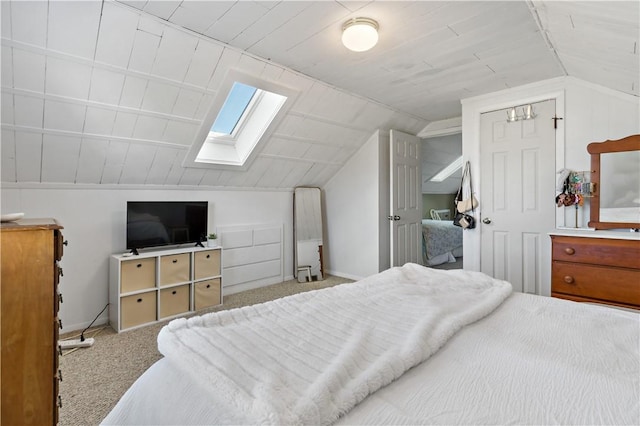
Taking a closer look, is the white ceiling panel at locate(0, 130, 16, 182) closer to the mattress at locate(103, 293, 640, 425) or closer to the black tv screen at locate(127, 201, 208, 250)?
the black tv screen at locate(127, 201, 208, 250)

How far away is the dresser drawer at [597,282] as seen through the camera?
2156mm

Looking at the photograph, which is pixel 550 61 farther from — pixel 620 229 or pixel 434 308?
pixel 434 308

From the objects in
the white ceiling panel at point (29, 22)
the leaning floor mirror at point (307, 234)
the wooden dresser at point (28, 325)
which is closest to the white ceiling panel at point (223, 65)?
the white ceiling panel at point (29, 22)

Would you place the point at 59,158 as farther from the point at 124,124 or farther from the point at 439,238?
the point at 439,238

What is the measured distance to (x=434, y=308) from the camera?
130 centimetres

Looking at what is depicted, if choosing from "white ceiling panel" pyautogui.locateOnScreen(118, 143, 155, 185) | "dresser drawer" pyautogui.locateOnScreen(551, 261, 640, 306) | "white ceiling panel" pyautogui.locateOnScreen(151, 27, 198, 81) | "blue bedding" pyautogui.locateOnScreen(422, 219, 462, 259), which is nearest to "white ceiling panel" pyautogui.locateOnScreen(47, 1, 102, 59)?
"white ceiling panel" pyautogui.locateOnScreen(151, 27, 198, 81)

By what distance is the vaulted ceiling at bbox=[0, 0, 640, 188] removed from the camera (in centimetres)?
191

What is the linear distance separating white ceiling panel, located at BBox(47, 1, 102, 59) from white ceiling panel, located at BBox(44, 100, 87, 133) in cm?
42

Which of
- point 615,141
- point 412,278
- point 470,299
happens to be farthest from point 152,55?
point 615,141

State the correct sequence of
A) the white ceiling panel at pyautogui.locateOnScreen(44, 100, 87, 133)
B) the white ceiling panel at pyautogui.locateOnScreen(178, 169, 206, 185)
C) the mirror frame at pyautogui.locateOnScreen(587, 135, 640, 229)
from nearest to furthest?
the white ceiling panel at pyautogui.locateOnScreen(44, 100, 87, 133), the mirror frame at pyautogui.locateOnScreen(587, 135, 640, 229), the white ceiling panel at pyautogui.locateOnScreen(178, 169, 206, 185)

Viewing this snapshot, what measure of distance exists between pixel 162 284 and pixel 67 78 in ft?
6.06

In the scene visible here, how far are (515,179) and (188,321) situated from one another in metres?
3.33

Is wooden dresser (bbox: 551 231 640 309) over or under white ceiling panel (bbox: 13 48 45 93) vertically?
under

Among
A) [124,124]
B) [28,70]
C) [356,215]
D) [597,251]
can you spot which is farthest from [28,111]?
[597,251]
